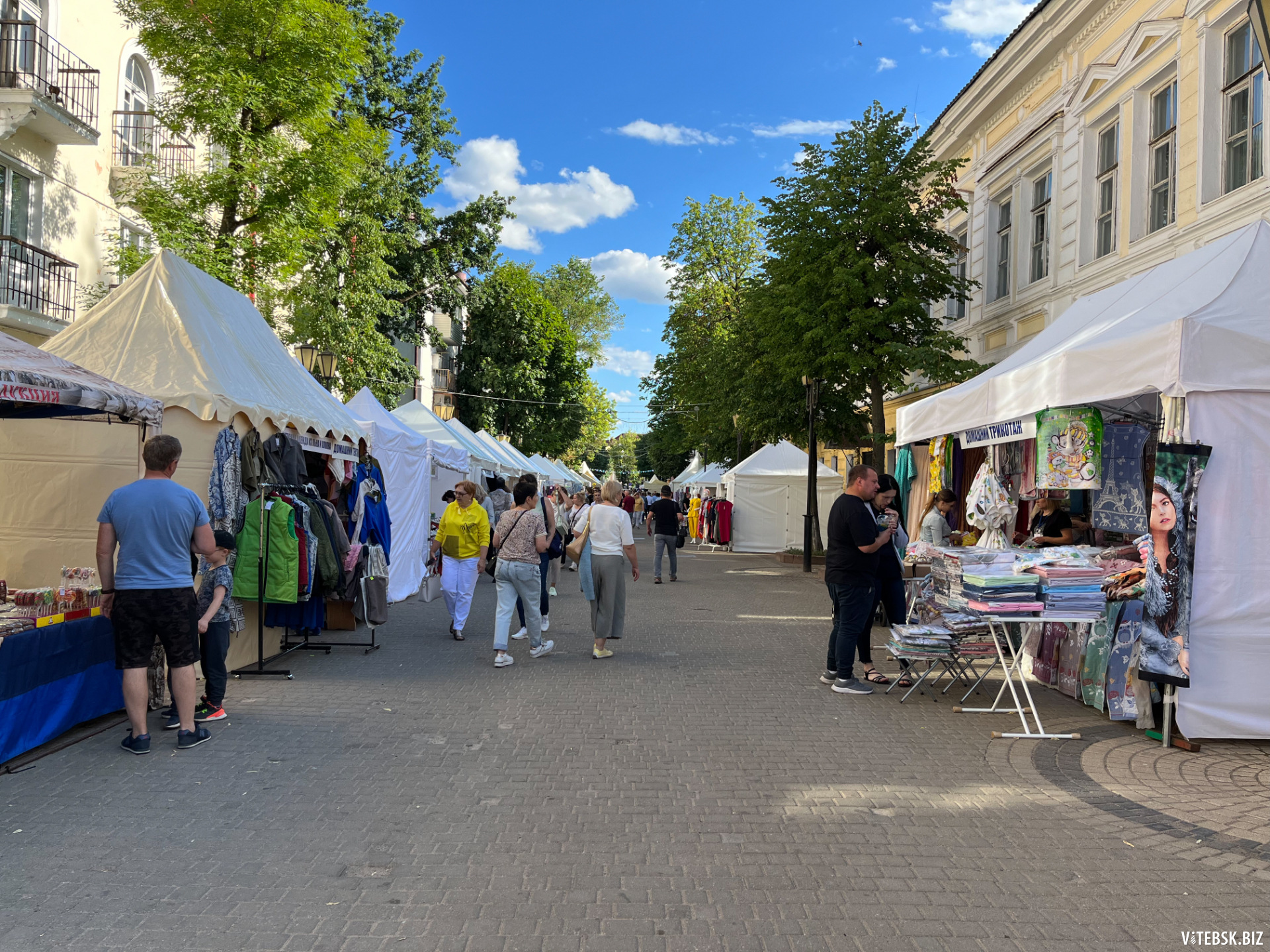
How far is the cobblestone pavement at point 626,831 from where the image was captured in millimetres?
3494

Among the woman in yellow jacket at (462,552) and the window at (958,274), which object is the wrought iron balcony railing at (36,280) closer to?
the woman in yellow jacket at (462,552)

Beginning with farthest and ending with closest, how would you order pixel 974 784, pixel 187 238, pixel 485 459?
pixel 485 459, pixel 187 238, pixel 974 784

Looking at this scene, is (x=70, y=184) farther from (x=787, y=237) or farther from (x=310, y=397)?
(x=787, y=237)

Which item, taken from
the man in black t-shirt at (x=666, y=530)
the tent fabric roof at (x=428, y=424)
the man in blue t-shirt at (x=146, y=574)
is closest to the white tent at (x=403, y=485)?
the tent fabric roof at (x=428, y=424)

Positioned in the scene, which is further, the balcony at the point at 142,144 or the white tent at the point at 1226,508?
the balcony at the point at 142,144

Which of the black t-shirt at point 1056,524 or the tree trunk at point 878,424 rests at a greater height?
the tree trunk at point 878,424

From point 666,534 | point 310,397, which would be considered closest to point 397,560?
point 310,397

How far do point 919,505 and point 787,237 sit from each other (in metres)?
8.30

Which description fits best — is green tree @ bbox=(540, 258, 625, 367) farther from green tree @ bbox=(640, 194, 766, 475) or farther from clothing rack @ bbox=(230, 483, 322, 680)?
clothing rack @ bbox=(230, 483, 322, 680)

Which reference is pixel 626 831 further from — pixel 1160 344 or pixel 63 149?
pixel 63 149

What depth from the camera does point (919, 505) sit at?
11.4 m

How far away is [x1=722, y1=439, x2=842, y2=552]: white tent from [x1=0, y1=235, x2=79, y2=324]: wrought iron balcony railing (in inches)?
723

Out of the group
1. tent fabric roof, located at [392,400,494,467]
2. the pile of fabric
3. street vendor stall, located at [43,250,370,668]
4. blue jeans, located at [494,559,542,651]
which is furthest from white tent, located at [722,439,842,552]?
the pile of fabric

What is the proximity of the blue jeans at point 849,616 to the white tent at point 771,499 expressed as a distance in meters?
20.5
